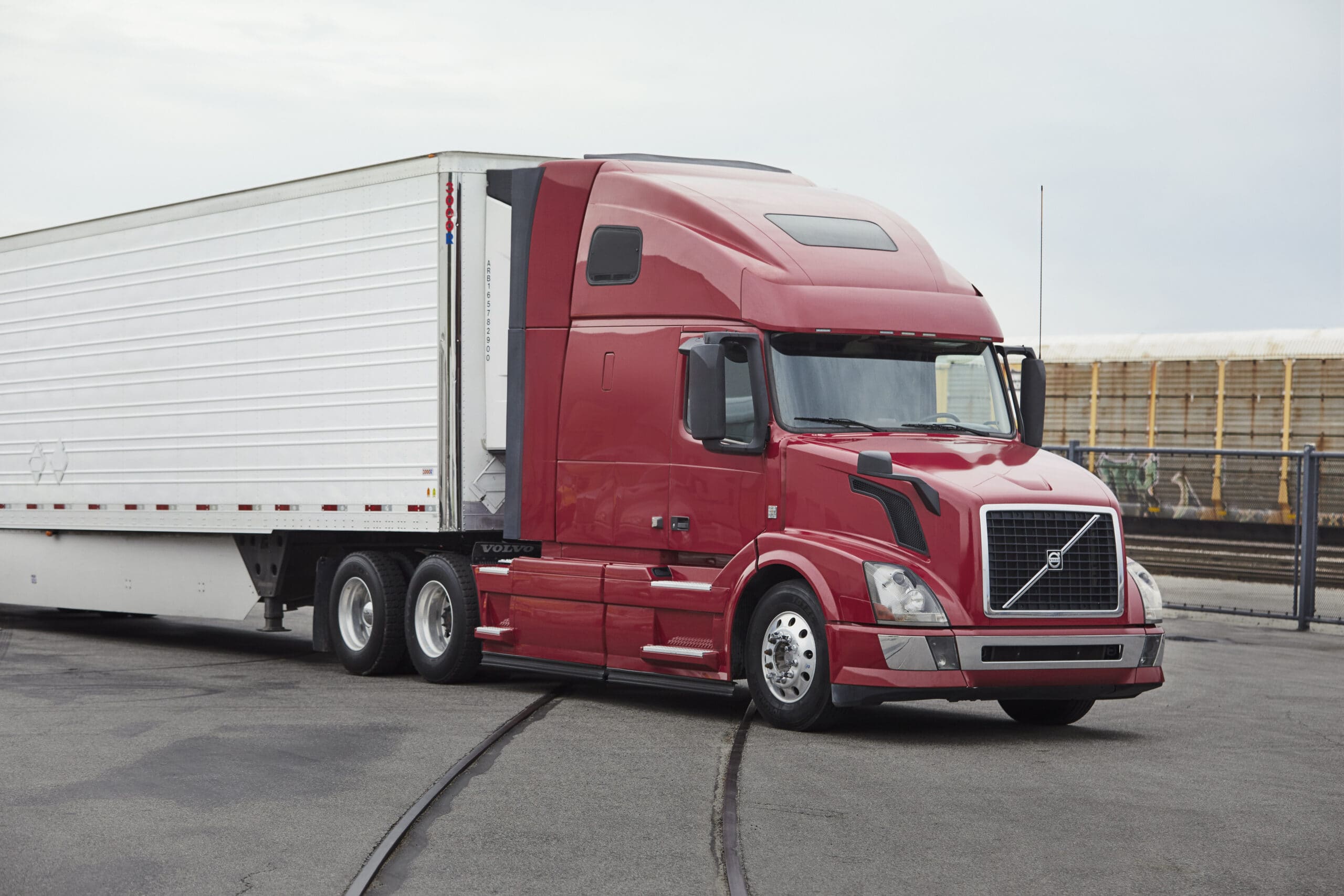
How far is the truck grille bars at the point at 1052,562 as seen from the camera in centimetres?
1012

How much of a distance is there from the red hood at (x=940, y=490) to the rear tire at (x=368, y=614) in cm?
438

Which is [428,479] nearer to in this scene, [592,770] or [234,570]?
[234,570]

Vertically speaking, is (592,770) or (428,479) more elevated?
(428,479)

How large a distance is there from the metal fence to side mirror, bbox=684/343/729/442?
954 cm

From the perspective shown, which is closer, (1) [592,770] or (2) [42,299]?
(1) [592,770]

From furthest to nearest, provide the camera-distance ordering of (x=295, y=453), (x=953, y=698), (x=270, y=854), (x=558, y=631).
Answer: (x=295, y=453) → (x=558, y=631) → (x=953, y=698) → (x=270, y=854)

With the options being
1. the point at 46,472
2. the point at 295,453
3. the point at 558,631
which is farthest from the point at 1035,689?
the point at 46,472

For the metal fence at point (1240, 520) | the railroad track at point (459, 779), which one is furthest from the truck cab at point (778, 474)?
the metal fence at point (1240, 520)

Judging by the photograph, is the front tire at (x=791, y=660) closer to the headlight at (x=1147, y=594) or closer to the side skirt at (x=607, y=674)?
the side skirt at (x=607, y=674)

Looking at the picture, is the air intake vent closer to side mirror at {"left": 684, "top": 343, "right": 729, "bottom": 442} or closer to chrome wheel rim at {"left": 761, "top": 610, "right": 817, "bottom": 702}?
chrome wheel rim at {"left": 761, "top": 610, "right": 817, "bottom": 702}

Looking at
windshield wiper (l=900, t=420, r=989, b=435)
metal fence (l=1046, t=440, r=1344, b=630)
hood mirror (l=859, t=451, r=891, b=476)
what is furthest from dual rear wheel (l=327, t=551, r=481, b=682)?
metal fence (l=1046, t=440, r=1344, b=630)

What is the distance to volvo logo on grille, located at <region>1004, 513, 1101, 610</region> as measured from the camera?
10.2 metres

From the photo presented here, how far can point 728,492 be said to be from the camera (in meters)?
11.2

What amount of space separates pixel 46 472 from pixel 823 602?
1074 centimetres
